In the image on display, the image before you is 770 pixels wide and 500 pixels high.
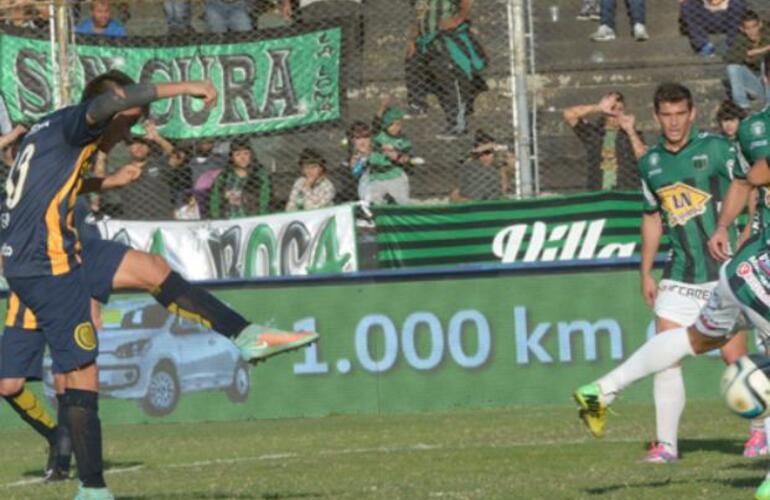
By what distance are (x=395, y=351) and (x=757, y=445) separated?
6298 mm

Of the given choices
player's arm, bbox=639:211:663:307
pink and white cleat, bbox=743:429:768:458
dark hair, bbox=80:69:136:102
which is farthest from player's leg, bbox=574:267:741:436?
dark hair, bbox=80:69:136:102

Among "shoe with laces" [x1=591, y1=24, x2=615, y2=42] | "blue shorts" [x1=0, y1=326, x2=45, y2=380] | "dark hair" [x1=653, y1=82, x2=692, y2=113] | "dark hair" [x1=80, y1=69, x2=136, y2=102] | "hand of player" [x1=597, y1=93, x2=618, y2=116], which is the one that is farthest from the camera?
"shoe with laces" [x1=591, y1=24, x2=615, y2=42]

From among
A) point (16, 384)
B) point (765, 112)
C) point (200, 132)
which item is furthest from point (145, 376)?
point (765, 112)

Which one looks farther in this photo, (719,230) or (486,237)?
(486,237)

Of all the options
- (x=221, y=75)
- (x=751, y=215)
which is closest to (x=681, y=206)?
(x=751, y=215)

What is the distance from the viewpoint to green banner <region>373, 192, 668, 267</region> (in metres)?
17.8

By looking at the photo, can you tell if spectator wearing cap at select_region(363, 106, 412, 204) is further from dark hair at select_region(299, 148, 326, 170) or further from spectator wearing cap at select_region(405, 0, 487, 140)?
dark hair at select_region(299, 148, 326, 170)

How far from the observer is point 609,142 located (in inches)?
736

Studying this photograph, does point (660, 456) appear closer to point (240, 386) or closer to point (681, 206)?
point (681, 206)

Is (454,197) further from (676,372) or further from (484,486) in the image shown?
(484,486)

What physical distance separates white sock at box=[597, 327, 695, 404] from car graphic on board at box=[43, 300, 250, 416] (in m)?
8.24

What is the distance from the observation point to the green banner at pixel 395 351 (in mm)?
17750

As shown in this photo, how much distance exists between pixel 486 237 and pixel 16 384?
261 inches

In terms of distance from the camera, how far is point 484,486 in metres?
10.5
